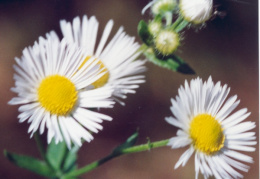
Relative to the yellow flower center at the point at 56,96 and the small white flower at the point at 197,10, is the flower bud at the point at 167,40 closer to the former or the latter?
the small white flower at the point at 197,10

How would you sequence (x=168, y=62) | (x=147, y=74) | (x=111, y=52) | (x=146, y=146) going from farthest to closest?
(x=147, y=74), (x=111, y=52), (x=168, y=62), (x=146, y=146)

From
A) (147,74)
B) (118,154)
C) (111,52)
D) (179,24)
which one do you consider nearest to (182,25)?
(179,24)

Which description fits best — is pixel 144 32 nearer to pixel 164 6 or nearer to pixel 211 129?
pixel 164 6

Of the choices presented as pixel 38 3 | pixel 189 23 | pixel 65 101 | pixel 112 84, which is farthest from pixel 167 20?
pixel 38 3

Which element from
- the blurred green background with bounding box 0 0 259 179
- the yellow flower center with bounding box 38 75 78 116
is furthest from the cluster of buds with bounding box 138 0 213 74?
the yellow flower center with bounding box 38 75 78 116

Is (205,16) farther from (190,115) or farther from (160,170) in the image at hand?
(160,170)

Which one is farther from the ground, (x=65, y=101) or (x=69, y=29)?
(x=69, y=29)

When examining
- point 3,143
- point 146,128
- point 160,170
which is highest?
point 3,143
